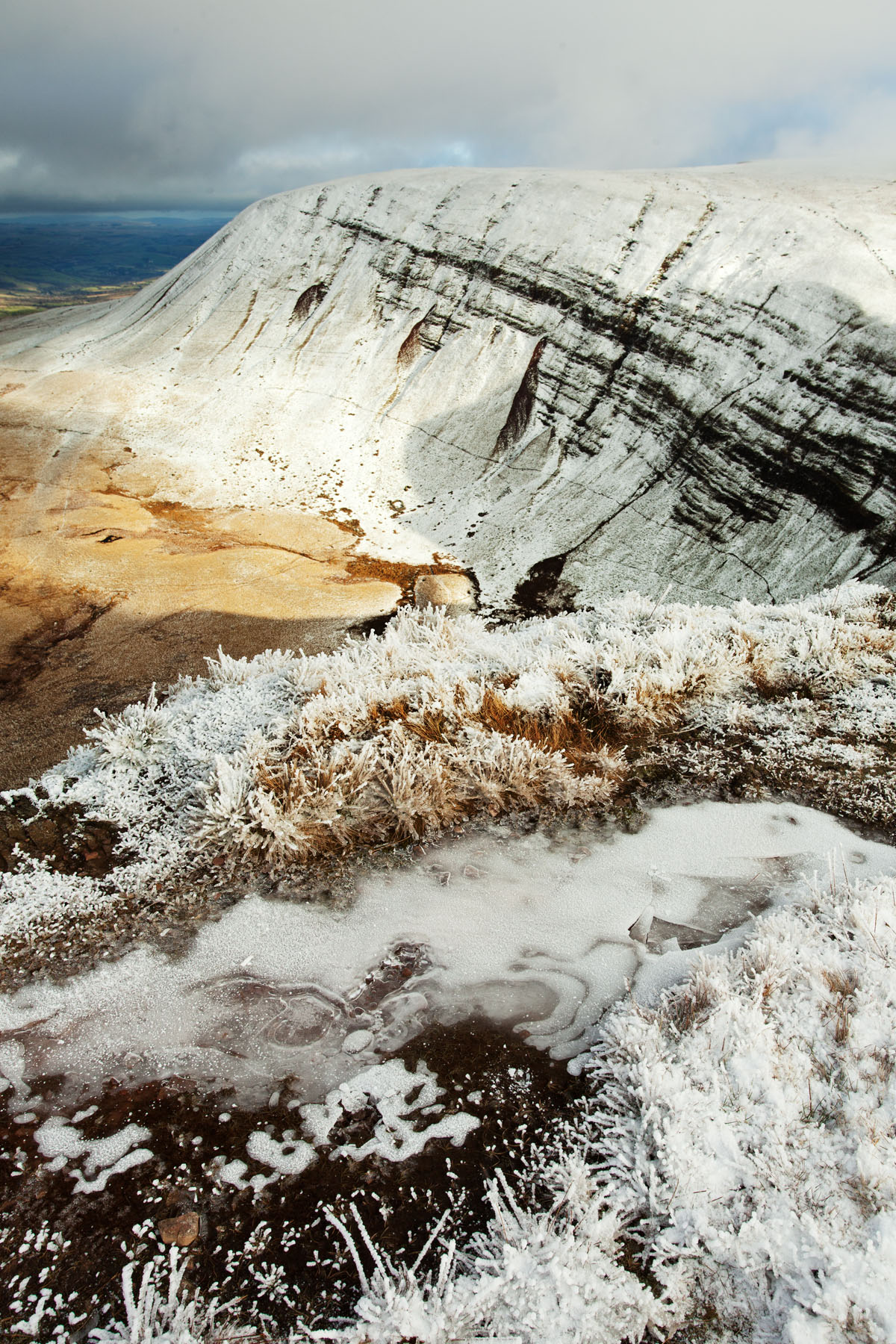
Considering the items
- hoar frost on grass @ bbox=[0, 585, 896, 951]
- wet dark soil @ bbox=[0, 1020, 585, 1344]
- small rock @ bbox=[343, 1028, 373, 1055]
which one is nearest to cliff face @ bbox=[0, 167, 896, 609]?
hoar frost on grass @ bbox=[0, 585, 896, 951]

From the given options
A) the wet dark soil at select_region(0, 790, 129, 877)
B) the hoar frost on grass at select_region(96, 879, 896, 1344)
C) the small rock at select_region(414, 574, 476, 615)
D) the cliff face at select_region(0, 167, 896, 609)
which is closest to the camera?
the hoar frost on grass at select_region(96, 879, 896, 1344)

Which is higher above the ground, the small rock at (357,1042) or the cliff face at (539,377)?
the cliff face at (539,377)

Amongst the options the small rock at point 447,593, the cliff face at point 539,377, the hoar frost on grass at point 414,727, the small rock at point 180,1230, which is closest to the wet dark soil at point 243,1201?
the small rock at point 180,1230

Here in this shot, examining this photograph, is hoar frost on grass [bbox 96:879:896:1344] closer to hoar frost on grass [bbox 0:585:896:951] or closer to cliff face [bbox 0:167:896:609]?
hoar frost on grass [bbox 0:585:896:951]

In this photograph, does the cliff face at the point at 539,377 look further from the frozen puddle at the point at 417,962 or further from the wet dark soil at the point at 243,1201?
the wet dark soil at the point at 243,1201

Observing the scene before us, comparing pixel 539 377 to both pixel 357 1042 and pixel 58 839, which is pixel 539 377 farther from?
pixel 357 1042

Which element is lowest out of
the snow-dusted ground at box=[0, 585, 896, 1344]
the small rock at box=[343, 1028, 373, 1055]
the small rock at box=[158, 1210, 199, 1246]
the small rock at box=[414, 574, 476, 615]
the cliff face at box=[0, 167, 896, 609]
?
the small rock at box=[414, 574, 476, 615]
